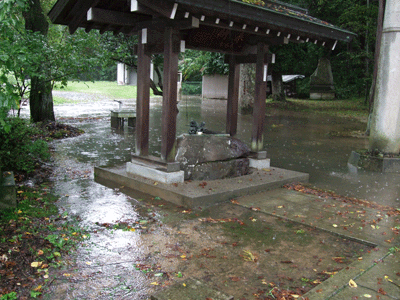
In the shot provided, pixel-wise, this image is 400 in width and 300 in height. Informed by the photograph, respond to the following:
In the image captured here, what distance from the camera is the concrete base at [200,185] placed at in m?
6.73

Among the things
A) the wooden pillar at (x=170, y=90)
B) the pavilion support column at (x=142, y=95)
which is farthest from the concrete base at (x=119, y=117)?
the wooden pillar at (x=170, y=90)

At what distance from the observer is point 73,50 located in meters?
11.7

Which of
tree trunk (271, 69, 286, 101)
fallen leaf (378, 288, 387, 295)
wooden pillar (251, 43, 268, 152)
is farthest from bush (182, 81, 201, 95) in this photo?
fallen leaf (378, 288, 387, 295)

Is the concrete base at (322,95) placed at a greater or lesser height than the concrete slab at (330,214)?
greater

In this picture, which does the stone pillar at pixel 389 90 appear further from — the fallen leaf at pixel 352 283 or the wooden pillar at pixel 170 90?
the fallen leaf at pixel 352 283

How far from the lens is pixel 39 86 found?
1264 centimetres

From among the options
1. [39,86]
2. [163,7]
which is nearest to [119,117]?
[39,86]

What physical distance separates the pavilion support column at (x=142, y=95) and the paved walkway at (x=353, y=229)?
2470 millimetres

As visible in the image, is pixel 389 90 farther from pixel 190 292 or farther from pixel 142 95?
pixel 190 292

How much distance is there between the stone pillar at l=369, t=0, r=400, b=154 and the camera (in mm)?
9625

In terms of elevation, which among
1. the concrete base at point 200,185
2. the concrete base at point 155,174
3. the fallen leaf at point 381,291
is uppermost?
the concrete base at point 155,174

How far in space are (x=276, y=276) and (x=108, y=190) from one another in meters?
4.18

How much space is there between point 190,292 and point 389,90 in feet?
27.3

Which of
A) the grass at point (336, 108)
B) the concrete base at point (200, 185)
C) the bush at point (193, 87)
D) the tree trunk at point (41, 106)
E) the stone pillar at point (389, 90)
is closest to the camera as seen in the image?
the concrete base at point (200, 185)
